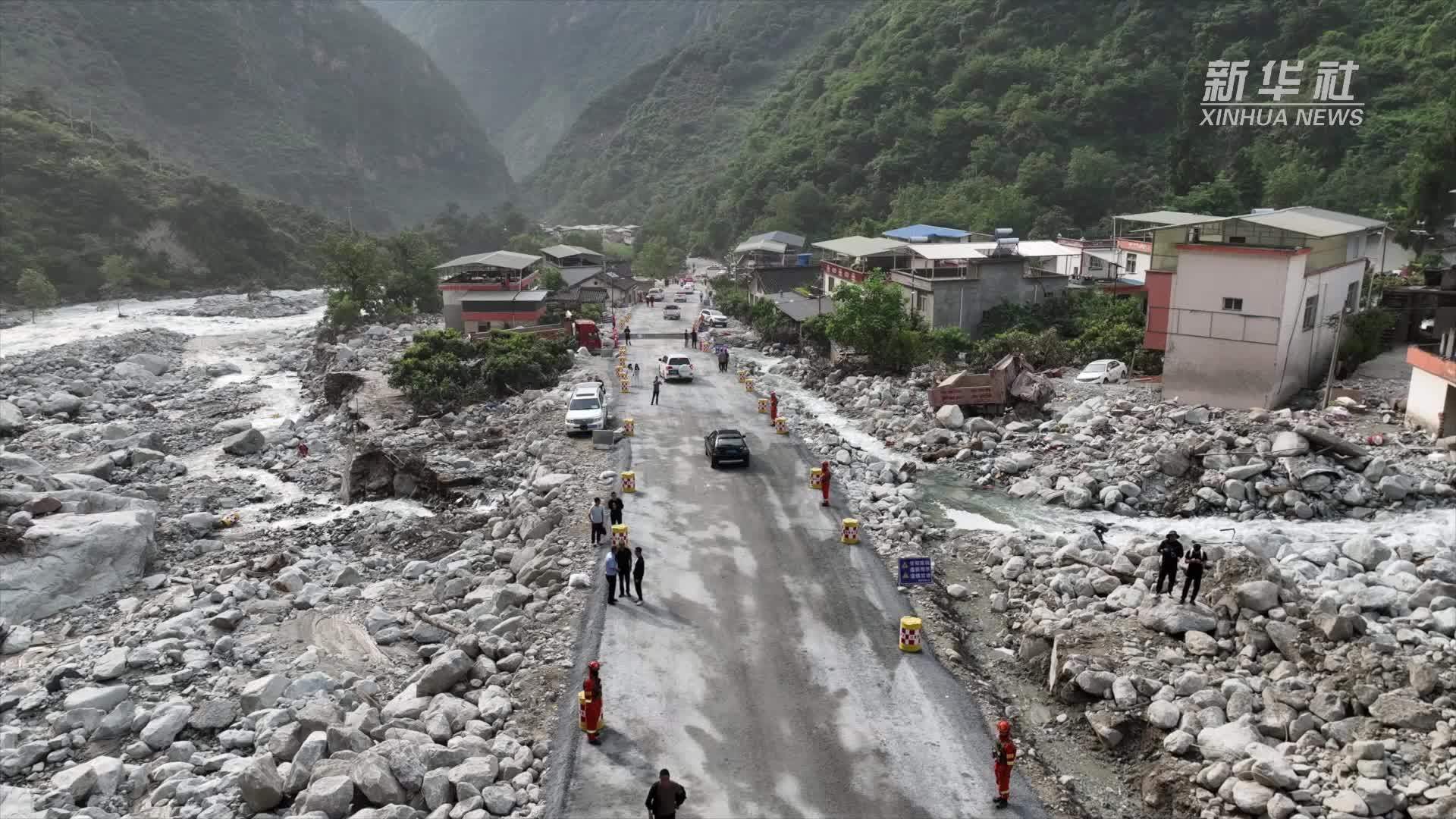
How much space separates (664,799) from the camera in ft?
35.9

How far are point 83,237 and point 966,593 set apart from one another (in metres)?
96.5

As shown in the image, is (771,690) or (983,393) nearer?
(771,690)

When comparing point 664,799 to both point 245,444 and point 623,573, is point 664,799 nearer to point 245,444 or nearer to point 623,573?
point 623,573

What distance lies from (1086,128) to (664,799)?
280ft

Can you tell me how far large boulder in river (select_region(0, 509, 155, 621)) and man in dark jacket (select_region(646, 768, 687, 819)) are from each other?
56.8 ft

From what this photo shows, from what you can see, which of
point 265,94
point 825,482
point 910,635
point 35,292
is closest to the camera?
point 910,635

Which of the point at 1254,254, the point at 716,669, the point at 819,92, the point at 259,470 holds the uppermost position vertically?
the point at 819,92

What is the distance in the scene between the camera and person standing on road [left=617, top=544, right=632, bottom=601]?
57.2ft

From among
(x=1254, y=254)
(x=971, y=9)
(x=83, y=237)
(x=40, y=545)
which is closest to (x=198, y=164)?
(x=83, y=237)

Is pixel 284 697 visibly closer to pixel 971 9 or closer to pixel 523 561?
pixel 523 561

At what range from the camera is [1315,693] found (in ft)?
45.8

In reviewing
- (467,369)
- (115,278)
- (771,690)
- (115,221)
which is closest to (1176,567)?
(771,690)

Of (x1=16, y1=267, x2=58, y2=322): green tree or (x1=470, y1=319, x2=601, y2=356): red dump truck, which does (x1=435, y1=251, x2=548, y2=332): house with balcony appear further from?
(x1=16, y1=267, x2=58, y2=322): green tree

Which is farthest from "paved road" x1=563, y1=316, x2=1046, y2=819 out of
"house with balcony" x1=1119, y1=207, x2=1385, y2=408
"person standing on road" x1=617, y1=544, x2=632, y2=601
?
"house with balcony" x1=1119, y1=207, x2=1385, y2=408
